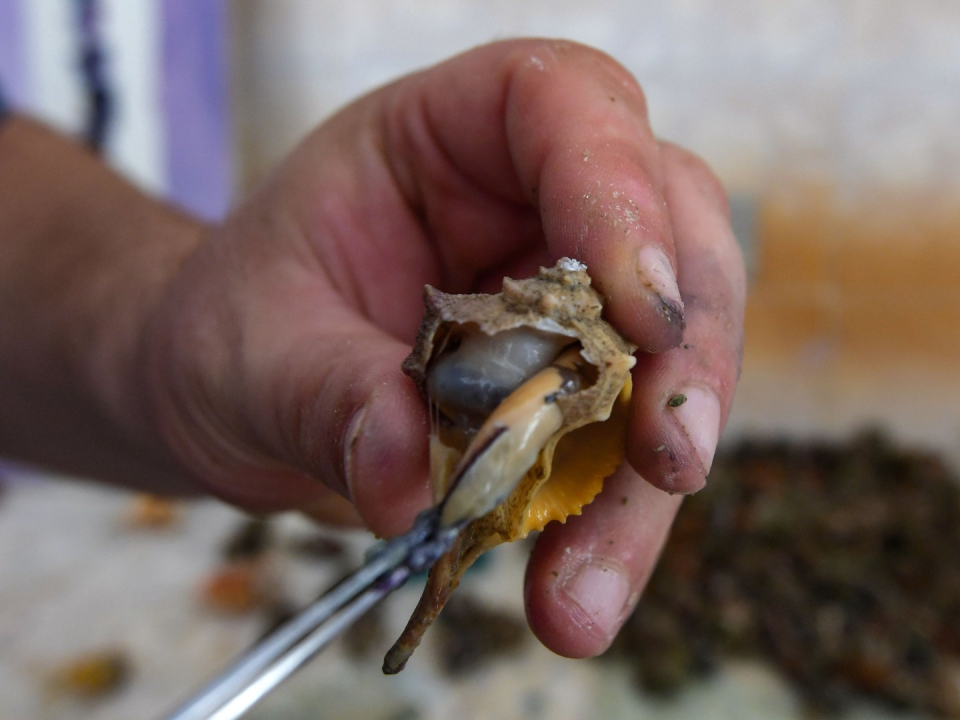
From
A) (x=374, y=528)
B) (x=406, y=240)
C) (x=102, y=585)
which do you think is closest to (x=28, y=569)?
(x=102, y=585)

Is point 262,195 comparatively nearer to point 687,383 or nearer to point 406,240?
point 406,240

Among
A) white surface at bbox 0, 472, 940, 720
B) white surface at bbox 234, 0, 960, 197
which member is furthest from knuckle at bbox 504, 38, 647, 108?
white surface at bbox 234, 0, 960, 197

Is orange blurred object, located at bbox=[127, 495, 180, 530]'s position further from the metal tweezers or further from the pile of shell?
the metal tweezers

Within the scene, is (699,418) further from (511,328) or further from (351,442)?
(351,442)

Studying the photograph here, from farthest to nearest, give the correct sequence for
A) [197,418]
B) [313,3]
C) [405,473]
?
[313,3], [197,418], [405,473]

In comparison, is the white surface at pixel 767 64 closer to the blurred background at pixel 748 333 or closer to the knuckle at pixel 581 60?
the blurred background at pixel 748 333

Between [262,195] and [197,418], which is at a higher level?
[262,195]

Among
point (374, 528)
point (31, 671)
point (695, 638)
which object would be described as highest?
point (374, 528)
